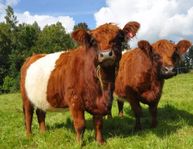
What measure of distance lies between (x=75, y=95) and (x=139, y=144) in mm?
1572

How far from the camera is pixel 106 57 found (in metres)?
6.73

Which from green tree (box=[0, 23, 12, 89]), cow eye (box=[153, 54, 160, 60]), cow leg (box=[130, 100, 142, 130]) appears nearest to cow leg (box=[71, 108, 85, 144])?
cow leg (box=[130, 100, 142, 130])

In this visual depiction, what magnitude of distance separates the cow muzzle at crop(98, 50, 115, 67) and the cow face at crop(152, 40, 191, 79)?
2.13 m

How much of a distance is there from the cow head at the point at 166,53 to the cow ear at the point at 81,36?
219cm

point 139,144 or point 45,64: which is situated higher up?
point 45,64

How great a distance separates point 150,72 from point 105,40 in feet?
8.86

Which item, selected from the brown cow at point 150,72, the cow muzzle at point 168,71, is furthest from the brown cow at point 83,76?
the brown cow at point 150,72

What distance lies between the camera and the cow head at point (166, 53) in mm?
8750

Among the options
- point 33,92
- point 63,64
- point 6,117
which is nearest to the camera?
point 63,64

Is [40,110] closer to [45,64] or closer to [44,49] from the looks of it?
[45,64]

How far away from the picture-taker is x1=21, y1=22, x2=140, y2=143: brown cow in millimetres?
7215

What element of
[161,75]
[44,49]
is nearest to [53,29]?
[44,49]

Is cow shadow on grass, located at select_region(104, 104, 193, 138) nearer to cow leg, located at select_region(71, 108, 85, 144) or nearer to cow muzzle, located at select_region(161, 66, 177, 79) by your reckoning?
cow leg, located at select_region(71, 108, 85, 144)

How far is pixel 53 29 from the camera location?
7262 centimetres
